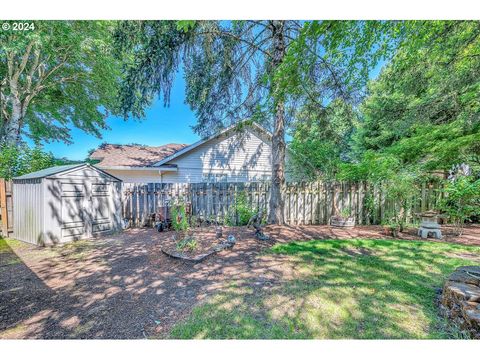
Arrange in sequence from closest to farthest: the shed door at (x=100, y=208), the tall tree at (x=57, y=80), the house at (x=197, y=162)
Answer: the shed door at (x=100, y=208) < the tall tree at (x=57, y=80) < the house at (x=197, y=162)

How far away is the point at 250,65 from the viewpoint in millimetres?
6113

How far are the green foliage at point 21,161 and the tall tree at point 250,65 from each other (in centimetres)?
427

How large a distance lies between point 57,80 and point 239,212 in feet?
39.4

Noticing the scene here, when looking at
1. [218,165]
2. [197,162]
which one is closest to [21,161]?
[197,162]

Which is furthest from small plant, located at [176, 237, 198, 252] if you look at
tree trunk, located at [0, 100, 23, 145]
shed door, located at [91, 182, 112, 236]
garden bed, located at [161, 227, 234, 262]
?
tree trunk, located at [0, 100, 23, 145]

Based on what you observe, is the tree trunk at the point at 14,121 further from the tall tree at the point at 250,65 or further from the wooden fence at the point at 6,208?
the tall tree at the point at 250,65

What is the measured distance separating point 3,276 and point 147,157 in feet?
29.1

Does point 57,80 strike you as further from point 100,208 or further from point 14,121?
point 100,208

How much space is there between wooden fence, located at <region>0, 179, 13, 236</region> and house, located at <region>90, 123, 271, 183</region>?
4.76 m

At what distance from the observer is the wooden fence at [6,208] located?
4758 millimetres

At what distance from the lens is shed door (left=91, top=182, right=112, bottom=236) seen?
16.6 feet

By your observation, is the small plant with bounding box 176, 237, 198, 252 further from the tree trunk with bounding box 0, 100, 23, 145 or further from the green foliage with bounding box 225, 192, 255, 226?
the tree trunk with bounding box 0, 100, 23, 145

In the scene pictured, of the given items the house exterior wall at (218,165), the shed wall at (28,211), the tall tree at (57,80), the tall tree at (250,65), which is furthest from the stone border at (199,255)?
the house exterior wall at (218,165)
